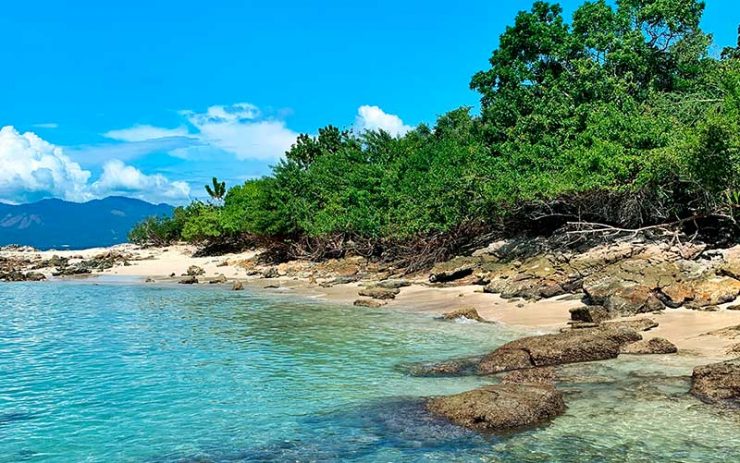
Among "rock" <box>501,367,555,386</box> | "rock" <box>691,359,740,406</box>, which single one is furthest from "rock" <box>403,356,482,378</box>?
"rock" <box>691,359,740,406</box>

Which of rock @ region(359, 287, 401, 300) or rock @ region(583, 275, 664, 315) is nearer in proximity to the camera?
rock @ region(583, 275, 664, 315)

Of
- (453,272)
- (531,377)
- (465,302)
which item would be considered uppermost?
(453,272)

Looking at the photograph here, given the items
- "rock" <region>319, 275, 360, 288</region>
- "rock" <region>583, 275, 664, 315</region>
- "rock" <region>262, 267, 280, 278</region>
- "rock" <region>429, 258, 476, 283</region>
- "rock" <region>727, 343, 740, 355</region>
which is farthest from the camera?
"rock" <region>262, 267, 280, 278</region>

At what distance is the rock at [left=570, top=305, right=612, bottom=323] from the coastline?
44 centimetres

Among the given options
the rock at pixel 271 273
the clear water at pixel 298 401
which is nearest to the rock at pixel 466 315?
the clear water at pixel 298 401

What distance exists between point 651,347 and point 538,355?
2.34 m

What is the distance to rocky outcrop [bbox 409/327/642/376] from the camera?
1160cm

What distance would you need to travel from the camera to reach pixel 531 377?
10.6 m

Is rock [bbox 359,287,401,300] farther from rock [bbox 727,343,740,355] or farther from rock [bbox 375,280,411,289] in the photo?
rock [bbox 727,343,740,355]

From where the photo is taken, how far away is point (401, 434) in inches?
324

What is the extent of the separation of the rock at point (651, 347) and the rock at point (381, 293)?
12.7 meters

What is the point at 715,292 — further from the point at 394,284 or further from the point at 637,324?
the point at 394,284

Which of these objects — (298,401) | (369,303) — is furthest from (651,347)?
(369,303)

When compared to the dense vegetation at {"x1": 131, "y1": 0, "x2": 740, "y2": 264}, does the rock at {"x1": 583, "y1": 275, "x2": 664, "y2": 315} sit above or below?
below
